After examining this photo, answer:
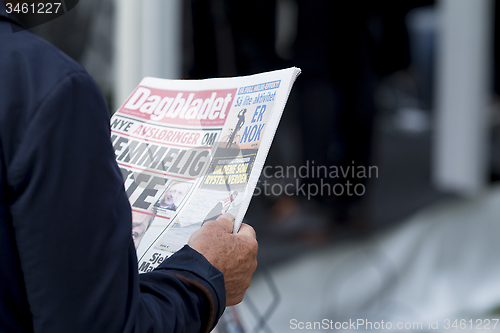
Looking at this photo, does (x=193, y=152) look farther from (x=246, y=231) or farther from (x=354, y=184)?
(x=354, y=184)

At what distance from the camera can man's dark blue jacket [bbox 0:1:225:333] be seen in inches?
12.8

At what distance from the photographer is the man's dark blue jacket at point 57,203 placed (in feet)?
1.07

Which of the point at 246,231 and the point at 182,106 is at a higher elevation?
the point at 182,106

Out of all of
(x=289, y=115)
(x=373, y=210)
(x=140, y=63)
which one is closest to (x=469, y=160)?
(x=373, y=210)

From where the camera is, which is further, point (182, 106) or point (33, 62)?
point (182, 106)

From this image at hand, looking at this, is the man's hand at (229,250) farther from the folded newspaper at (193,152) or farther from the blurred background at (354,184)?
the blurred background at (354,184)

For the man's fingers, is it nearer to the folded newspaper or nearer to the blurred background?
the folded newspaper

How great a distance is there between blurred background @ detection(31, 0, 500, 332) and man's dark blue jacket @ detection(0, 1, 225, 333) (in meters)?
1.23

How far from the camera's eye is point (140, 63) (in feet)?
4.14

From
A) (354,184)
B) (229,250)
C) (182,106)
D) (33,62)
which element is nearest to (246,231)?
(229,250)

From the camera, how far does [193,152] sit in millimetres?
562

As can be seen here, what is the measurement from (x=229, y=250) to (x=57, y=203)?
213 millimetres

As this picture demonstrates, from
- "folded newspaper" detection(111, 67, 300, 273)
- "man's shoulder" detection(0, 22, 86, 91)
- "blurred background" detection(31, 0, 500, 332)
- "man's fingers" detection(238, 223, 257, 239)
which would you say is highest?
"man's shoulder" detection(0, 22, 86, 91)

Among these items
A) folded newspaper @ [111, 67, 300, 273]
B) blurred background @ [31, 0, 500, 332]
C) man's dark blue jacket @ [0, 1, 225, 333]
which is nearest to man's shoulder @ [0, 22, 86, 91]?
man's dark blue jacket @ [0, 1, 225, 333]
